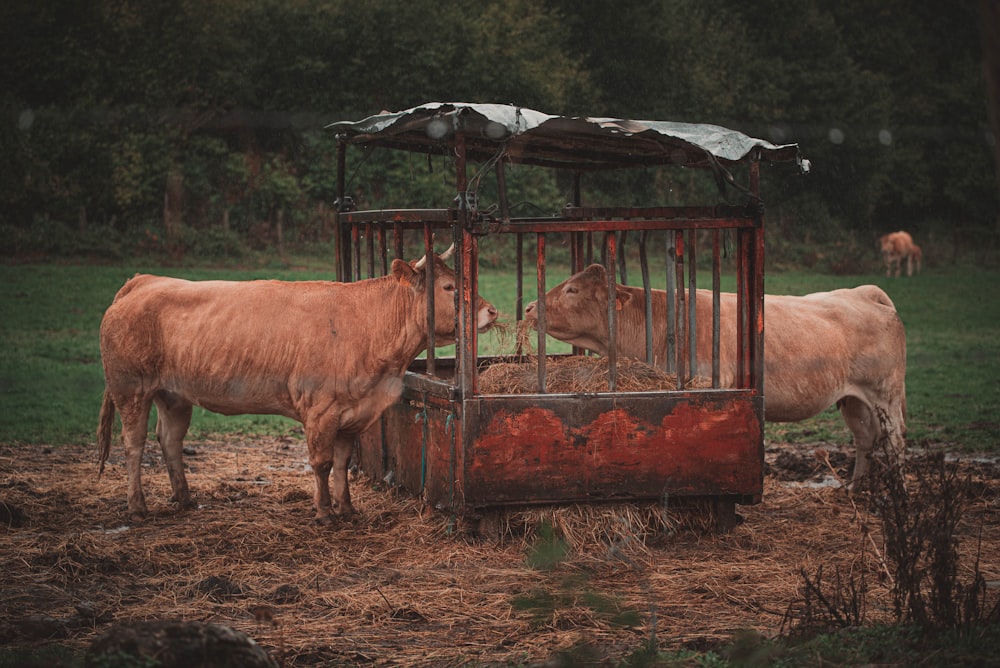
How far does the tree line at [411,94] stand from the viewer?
2661cm

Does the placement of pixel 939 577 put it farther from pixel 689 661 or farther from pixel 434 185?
pixel 434 185

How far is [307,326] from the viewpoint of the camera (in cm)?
747

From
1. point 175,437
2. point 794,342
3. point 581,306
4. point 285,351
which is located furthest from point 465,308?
point 794,342

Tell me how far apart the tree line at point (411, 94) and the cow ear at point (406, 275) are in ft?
51.2

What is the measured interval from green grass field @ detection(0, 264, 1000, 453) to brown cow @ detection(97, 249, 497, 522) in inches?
113

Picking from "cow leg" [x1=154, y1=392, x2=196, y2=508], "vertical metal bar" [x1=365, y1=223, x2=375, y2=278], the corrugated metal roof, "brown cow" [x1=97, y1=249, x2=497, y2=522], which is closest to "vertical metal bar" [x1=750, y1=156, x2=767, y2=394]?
the corrugated metal roof

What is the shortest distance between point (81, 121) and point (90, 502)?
70.8 ft

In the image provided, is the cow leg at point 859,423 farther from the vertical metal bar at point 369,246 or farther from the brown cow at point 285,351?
the vertical metal bar at point 369,246

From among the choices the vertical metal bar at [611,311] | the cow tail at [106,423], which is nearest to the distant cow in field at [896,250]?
the vertical metal bar at [611,311]

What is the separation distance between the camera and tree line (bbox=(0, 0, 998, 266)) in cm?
2661

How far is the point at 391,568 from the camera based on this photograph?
6305mm

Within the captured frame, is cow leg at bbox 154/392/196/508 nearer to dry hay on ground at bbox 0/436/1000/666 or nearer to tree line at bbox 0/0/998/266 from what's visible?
dry hay on ground at bbox 0/436/1000/666

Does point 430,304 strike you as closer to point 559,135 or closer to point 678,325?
point 559,135

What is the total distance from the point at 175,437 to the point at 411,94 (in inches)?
934
